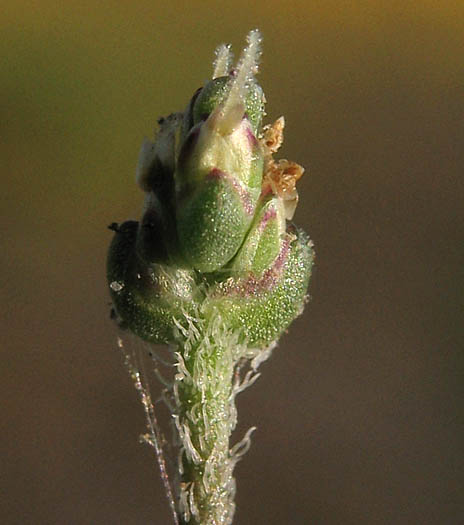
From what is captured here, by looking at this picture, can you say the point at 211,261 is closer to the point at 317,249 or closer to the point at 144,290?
the point at 144,290

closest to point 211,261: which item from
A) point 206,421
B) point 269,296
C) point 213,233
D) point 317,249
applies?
point 213,233

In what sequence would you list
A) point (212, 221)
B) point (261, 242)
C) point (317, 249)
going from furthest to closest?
point (317, 249) < point (261, 242) < point (212, 221)

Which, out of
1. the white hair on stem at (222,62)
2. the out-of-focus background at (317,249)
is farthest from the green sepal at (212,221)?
the out-of-focus background at (317,249)

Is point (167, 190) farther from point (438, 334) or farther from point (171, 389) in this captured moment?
point (438, 334)

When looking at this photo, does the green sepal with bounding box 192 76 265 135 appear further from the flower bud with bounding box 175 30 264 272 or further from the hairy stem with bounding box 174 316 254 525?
the hairy stem with bounding box 174 316 254 525

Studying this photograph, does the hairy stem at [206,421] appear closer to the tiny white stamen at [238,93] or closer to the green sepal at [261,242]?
the green sepal at [261,242]

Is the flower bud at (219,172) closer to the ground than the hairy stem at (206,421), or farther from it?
farther from it

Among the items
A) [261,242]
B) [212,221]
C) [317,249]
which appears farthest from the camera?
[317,249]

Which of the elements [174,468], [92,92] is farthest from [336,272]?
[174,468]
